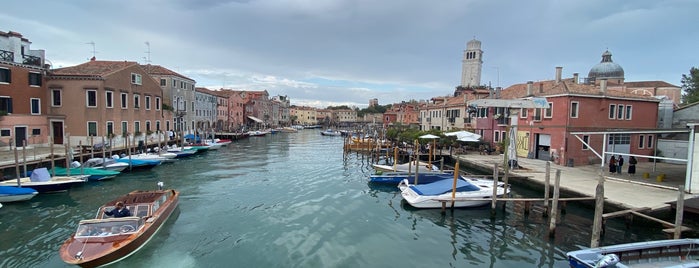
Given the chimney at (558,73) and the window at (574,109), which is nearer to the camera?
the window at (574,109)

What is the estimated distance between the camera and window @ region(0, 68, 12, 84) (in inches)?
1019

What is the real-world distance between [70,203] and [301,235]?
456 inches

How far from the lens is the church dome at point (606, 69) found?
47562 millimetres

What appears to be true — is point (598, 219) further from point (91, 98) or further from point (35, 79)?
point (35, 79)

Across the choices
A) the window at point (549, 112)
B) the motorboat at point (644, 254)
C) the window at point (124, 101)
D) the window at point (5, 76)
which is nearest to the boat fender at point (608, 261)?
the motorboat at point (644, 254)

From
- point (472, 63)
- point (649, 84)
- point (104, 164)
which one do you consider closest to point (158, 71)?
point (104, 164)

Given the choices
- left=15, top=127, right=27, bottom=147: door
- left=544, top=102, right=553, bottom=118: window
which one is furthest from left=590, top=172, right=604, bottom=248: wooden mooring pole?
left=15, top=127, right=27, bottom=147: door

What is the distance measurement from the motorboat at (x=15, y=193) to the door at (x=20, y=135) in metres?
14.0

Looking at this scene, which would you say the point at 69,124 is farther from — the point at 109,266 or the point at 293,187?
the point at 109,266

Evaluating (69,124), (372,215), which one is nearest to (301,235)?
(372,215)

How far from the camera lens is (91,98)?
100 ft

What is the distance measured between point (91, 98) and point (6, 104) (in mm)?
5418

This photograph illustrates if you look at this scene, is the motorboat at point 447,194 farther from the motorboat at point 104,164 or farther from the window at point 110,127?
the window at point 110,127

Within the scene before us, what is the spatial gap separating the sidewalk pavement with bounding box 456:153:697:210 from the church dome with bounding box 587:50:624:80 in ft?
90.6
